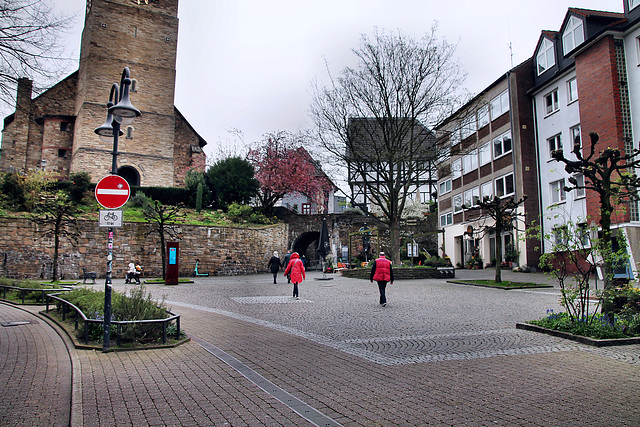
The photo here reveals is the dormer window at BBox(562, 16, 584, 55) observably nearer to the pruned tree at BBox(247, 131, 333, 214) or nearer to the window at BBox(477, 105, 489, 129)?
the window at BBox(477, 105, 489, 129)

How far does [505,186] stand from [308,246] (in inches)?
842

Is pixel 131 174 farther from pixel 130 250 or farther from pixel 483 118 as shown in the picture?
pixel 483 118

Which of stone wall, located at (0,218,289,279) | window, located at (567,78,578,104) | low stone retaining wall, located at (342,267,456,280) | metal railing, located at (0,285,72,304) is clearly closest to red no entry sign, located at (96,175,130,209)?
metal railing, located at (0,285,72,304)

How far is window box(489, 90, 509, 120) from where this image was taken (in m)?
30.8

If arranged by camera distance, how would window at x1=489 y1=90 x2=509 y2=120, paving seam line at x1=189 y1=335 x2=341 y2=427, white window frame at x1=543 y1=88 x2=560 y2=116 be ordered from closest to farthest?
paving seam line at x1=189 y1=335 x2=341 y2=427
white window frame at x1=543 y1=88 x2=560 y2=116
window at x1=489 y1=90 x2=509 y2=120

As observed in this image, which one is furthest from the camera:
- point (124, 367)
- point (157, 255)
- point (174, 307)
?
point (157, 255)

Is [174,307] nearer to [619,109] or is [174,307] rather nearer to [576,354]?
[576,354]

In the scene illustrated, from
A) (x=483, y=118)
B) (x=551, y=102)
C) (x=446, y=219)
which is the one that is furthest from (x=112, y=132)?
(x=446, y=219)

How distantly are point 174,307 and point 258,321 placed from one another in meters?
3.73

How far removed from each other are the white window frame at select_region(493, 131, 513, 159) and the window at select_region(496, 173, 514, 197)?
4.95 feet

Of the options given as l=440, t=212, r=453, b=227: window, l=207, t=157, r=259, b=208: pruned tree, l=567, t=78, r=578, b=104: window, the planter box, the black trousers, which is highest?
l=567, t=78, r=578, b=104: window

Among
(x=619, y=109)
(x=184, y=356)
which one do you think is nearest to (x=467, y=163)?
(x=619, y=109)

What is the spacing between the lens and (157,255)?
29500mm

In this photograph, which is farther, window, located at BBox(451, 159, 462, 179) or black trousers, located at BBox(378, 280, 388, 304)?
window, located at BBox(451, 159, 462, 179)
